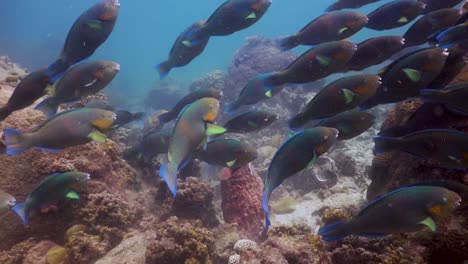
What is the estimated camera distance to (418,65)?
3361 mm

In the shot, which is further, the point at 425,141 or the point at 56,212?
the point at 56,212

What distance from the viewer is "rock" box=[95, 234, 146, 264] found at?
3955mm

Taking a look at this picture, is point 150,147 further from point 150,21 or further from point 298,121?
point 150,21

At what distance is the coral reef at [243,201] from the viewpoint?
210 inches

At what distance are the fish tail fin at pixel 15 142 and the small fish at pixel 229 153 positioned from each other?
85.9 inches

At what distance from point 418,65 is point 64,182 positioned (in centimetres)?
433

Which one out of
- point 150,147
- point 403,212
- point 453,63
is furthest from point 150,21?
point 403,212

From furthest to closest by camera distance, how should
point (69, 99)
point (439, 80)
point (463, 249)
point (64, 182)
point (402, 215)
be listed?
point (69, 99) → point (439, 80) → point (64, 182) → point (463, 249) → point (402, 215)

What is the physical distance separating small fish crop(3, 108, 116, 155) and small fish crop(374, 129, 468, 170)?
3123mm

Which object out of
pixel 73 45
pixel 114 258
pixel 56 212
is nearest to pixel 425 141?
pixel 114 258

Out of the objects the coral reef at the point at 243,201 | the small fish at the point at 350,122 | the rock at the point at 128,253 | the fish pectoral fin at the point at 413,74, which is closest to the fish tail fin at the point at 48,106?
the rock at the point at 128,253

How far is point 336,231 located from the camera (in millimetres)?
2527

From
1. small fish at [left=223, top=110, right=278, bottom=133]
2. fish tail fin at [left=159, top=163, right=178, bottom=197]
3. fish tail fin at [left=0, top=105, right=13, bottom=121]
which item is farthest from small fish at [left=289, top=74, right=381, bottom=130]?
fish tail fin at [left=0, top=105, right=13, bottom=121]

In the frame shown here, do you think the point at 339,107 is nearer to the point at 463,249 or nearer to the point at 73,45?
the point at 463,249
